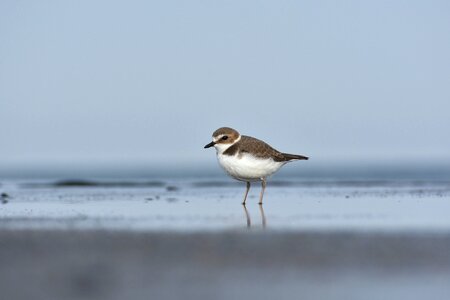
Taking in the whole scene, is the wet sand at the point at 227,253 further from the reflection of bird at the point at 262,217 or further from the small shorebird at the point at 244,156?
the small shorebird at the point at 244,156

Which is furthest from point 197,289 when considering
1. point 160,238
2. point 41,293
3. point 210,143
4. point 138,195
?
point 138,195

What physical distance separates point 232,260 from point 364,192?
10751mm

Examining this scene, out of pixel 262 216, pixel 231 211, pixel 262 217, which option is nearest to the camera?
pixel 262 217

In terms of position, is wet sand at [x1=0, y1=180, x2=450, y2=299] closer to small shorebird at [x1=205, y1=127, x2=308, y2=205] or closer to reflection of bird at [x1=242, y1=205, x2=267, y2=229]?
reflection of bird at [x1=242, y1=205, x2=267, y2=229]

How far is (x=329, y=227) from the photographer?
973 centimetres

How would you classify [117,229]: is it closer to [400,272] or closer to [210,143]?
[400,272]

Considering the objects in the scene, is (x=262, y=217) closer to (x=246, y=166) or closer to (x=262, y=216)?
(x=262, y=216)

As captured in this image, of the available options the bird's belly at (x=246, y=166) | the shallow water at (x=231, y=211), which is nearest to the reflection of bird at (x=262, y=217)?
the shallow water at (x=231, y=211)

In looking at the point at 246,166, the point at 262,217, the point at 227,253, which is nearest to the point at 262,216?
the point at 262,217

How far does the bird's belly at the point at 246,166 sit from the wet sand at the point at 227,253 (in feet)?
6.35

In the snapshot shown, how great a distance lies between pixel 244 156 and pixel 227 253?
7474 mm

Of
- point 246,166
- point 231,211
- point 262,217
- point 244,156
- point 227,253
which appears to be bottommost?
point 227,253

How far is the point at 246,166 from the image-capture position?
1505 cm

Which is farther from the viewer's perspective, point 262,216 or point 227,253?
point 262,216
